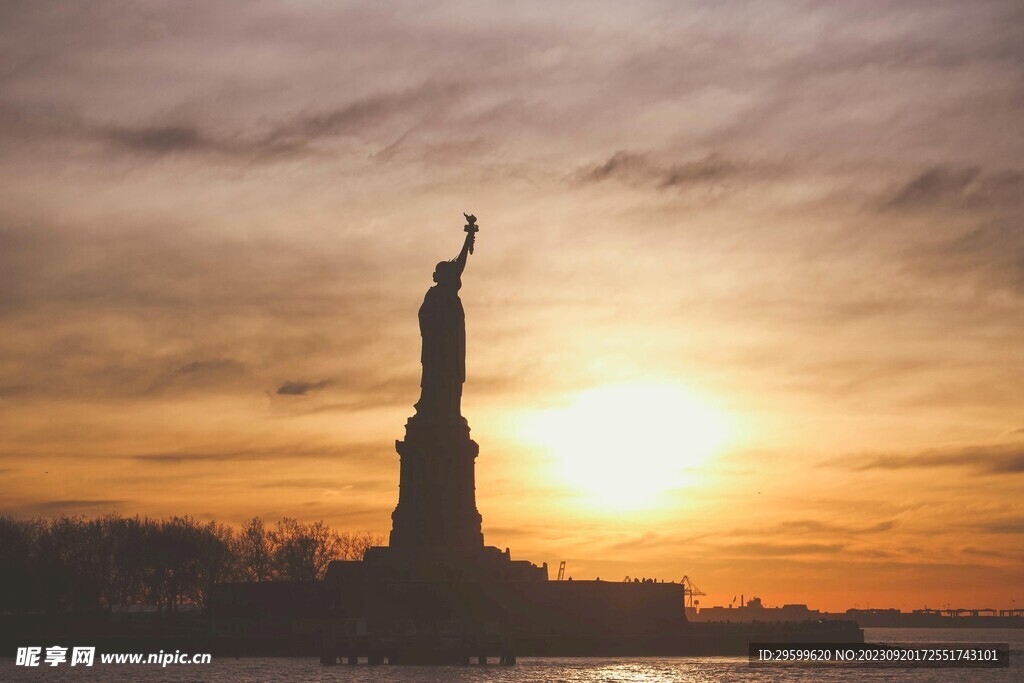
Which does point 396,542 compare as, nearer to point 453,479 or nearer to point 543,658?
point 453,479

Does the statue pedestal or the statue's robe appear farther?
the statue's robe

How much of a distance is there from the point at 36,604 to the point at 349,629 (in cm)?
3317

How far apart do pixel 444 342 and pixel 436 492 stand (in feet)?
30.1

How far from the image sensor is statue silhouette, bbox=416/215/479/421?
297 feet

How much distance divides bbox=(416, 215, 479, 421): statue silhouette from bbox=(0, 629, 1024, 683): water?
1558cm

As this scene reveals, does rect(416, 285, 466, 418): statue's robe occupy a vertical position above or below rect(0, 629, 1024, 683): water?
above

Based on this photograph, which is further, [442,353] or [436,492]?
[442,353]

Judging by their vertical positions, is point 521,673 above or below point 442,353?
below

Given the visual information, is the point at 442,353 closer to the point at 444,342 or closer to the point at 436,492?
the point at 444,342

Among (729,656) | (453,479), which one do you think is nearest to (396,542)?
(453,479)

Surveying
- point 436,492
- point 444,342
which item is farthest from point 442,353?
point 436,492

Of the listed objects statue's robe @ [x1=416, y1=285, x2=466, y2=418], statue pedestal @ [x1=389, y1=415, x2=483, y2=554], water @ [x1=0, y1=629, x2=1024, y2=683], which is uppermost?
statue's robe @ [x1=416, y1=285, x2=466, y2=418]

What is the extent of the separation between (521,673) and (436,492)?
13.4 meters

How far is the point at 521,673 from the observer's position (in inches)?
3105
